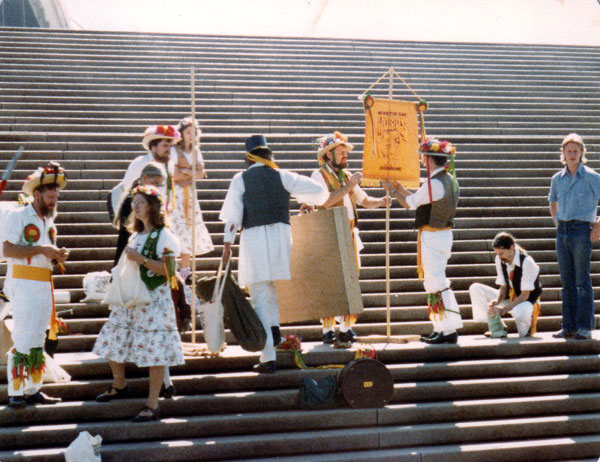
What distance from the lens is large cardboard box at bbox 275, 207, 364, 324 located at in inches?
253

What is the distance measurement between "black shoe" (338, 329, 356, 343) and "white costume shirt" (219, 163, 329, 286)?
2.77ft

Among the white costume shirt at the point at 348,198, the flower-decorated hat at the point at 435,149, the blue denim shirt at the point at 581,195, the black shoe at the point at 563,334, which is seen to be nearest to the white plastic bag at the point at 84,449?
the white costume shirt at the point at 348,198

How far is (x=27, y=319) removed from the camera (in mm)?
5594

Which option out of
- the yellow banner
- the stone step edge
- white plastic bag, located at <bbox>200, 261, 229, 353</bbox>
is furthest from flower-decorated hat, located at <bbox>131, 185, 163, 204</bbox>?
the yellow banner

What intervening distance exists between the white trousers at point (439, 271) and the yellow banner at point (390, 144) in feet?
1.66

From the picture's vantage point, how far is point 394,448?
569 centimetres

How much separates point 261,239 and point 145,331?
119 centimetres

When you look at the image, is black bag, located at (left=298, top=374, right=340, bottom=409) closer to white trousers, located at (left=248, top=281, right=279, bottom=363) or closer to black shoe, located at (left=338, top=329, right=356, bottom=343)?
white trousers, located at (left=248, top=281, right=279, bottom=363)

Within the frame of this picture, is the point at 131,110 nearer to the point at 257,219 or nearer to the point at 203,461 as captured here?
the point at 257,219

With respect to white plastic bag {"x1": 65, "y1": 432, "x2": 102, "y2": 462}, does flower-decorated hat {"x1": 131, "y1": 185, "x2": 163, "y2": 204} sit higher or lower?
higher

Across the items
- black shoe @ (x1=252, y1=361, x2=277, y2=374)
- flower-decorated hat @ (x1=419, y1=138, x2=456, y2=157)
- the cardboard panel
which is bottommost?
black shoe @ (x1=252, y1=361, x2=277, y2=374)

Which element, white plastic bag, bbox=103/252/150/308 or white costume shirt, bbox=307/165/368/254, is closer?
white plastic bag, bbox=103/252/150/308

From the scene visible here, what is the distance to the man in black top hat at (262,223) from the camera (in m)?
6.22

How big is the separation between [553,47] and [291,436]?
44.2 feet
